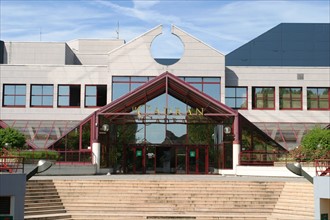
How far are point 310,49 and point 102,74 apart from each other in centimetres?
5680

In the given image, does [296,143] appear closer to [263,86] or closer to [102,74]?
[263,86]

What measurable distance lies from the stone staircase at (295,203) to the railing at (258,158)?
36.9 feet

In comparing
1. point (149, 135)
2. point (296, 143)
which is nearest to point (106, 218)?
point (149, 135)

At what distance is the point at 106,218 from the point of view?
25.8m

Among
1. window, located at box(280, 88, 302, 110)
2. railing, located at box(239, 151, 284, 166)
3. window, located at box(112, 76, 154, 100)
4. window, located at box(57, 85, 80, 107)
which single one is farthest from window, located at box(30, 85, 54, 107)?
window, located at box(280, 88, 302, 110)

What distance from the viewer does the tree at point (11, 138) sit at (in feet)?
129

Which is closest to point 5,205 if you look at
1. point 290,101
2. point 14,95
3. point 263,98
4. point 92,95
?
point 92,95

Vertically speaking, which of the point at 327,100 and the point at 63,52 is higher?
the point at 63,52

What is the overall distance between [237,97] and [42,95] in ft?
56.7

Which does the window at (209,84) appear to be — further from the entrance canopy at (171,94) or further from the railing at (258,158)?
the railing at (258,158)

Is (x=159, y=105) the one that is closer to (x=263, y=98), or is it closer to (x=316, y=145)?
(x=316, y=145)

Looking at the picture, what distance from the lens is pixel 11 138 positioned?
39.9 metres

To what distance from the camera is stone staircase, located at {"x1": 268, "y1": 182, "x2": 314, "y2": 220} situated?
25562 millimetres

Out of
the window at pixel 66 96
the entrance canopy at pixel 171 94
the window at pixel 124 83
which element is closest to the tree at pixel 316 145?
the entrance canopy at pixel 171 94
